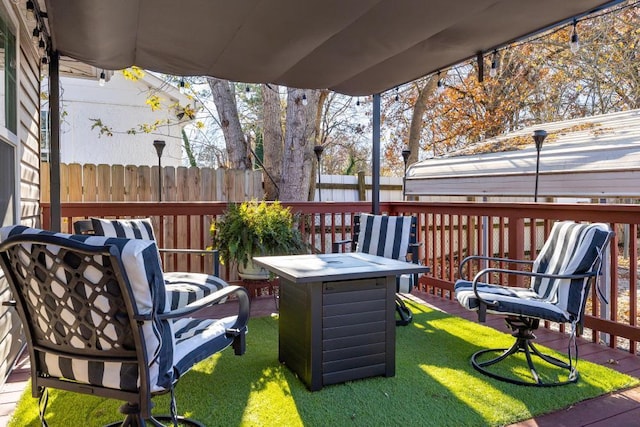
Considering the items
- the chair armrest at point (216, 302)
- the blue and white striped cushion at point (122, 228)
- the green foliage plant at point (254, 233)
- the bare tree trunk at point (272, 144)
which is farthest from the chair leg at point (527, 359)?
the bare tree trunk at point (272, 144)

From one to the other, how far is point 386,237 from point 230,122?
3.75m

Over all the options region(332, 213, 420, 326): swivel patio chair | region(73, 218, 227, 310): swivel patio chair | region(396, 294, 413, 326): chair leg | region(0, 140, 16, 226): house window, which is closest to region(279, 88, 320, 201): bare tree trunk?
region(332, 213, 420, 326): swivel patio chair

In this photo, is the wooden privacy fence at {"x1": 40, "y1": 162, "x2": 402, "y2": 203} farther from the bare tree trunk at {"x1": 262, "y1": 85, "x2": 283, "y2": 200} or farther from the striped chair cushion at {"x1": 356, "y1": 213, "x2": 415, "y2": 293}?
the striped chair cushion at {"x1": 356, "y1": 213, "x2": 415, "y2": 293}

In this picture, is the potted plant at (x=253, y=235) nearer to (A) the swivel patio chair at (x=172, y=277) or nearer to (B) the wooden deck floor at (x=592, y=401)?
(A) the swivel patio chair at (x=172, y=277)

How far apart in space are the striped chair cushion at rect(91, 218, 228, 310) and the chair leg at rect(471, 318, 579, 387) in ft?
6.28

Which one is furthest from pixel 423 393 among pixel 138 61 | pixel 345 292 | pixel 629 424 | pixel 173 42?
Answer: pixel 138 61

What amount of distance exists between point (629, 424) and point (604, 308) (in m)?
1.53

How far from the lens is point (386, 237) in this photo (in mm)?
4266

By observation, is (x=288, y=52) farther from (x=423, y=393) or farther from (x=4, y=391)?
(x=4, y=391)

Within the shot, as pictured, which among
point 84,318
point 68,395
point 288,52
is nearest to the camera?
point 84,318

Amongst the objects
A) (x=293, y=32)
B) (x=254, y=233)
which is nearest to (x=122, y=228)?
(x=254, y=233)

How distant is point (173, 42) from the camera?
3.10 m

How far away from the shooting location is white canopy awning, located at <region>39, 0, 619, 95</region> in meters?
2.60

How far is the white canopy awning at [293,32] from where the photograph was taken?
2.60m
